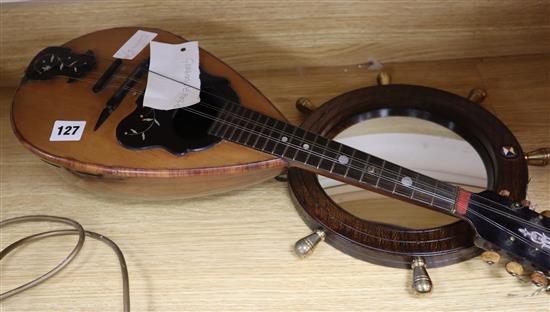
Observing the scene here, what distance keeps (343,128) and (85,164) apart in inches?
15.1

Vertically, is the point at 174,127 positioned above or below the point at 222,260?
above

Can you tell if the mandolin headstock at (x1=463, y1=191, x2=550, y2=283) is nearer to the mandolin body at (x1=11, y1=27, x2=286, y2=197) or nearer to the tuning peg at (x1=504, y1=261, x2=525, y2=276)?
the tuning peg at (x1=504, y1=261, x2=525, y2=276)

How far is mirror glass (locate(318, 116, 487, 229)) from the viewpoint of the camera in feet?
2.34

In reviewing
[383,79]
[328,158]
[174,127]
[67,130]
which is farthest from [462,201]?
[67,130]

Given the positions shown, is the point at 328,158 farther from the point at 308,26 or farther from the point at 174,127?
the point at 308,26

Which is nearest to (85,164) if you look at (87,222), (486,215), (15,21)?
(87,222)

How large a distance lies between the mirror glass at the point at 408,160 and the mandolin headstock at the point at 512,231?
62 millimetres

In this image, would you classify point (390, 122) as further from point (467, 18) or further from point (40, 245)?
point (40, 245)

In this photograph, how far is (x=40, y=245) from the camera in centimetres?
79

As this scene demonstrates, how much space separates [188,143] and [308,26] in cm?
34

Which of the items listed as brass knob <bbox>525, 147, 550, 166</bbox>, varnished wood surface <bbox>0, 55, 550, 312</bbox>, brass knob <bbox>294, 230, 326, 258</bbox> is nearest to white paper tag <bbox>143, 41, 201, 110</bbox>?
varnished wood surface <bbox>0, 55, 550, 312</bbox>

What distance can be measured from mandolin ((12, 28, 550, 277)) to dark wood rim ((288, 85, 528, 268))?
5cm

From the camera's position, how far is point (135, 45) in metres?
0.86

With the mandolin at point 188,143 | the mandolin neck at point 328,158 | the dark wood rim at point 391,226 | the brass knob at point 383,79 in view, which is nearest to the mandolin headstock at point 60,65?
the mandolin at point 188,143
